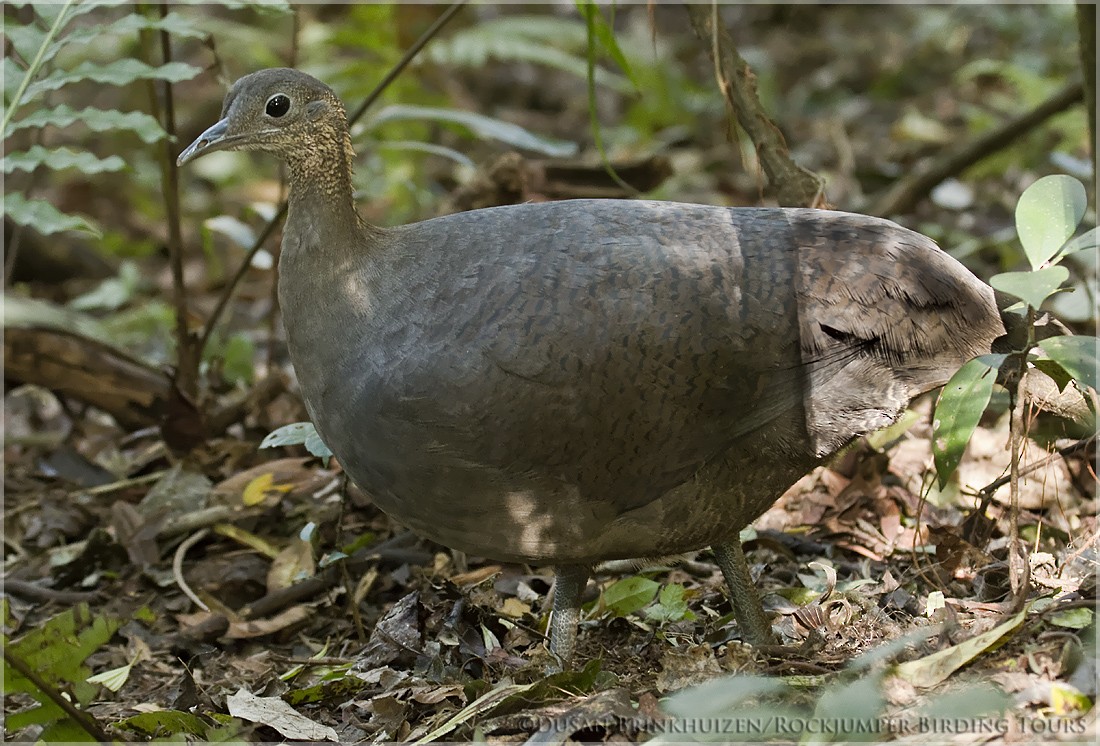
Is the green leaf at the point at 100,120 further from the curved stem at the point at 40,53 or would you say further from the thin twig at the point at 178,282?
the thin twig at the point at 178,282

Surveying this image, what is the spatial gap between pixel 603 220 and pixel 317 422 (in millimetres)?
1174

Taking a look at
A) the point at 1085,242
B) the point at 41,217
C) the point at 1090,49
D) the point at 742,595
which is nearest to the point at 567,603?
the point at 742,595

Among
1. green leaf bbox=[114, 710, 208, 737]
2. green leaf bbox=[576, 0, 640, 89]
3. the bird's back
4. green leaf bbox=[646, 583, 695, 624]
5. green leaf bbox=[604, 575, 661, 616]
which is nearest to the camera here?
green leaf bbox=[114, 710, 208, 737]

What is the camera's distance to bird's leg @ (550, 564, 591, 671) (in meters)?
4.11

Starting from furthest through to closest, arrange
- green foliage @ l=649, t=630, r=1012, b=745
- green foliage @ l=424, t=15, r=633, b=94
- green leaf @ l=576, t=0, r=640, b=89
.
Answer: green foliage @ l=424, t=15, r=633, b=94 < green leaf @ l=576, t=0, r=640, b=89 < green foliage @ l=649, t=630, r=1012, b=745

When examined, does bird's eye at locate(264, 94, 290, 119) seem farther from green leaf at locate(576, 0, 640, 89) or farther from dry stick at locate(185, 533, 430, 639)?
dry stick at locate(185, 533, 430, 639)

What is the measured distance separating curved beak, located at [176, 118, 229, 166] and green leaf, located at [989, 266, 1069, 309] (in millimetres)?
Answer: 2508

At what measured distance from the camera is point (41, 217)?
4.68 meters

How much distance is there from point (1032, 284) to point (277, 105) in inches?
97.4

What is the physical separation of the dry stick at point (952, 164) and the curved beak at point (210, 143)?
469 cm

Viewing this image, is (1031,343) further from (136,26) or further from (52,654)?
(136,26)

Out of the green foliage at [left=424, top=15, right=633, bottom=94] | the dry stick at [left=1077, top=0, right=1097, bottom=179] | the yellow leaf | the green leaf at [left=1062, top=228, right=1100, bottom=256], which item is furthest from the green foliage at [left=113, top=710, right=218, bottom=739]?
the green foliage at [left=424, top=15, right=633, bottom=94]

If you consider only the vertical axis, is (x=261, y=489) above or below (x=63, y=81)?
below

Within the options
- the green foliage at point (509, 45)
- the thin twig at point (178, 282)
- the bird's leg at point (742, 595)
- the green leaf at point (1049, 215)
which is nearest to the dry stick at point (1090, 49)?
the green leaf at point (1049, 215)
